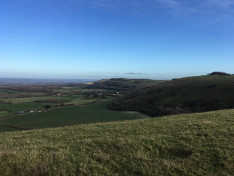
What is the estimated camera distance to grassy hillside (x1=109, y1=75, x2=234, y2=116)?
5822 cm

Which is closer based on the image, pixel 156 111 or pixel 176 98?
pixel 156 111

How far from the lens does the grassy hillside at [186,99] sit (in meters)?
58.2

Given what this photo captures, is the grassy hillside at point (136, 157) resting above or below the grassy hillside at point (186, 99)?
above

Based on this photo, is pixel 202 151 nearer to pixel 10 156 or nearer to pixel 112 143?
pixel 112 143

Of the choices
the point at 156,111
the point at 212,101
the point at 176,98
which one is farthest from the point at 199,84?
the point at 156,111

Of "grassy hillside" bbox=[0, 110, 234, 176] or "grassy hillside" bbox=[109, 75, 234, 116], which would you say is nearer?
"grassy hillside" bbox=[0, 110, 234, 176]

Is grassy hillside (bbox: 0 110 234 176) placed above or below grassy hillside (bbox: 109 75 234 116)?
above

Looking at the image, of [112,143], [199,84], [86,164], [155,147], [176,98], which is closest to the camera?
[86,164]

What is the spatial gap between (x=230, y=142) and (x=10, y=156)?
11296 mm

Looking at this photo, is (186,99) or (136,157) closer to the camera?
(136,157)

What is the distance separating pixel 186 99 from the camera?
68.1 metres

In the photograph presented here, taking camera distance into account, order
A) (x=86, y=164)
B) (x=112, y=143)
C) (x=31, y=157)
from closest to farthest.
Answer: (x=86, y=164), (x=31, y=157), (x=112, y=143)

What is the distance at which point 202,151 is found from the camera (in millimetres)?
8797

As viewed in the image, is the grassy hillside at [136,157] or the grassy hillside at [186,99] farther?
the grassy hillside at [186,99]
